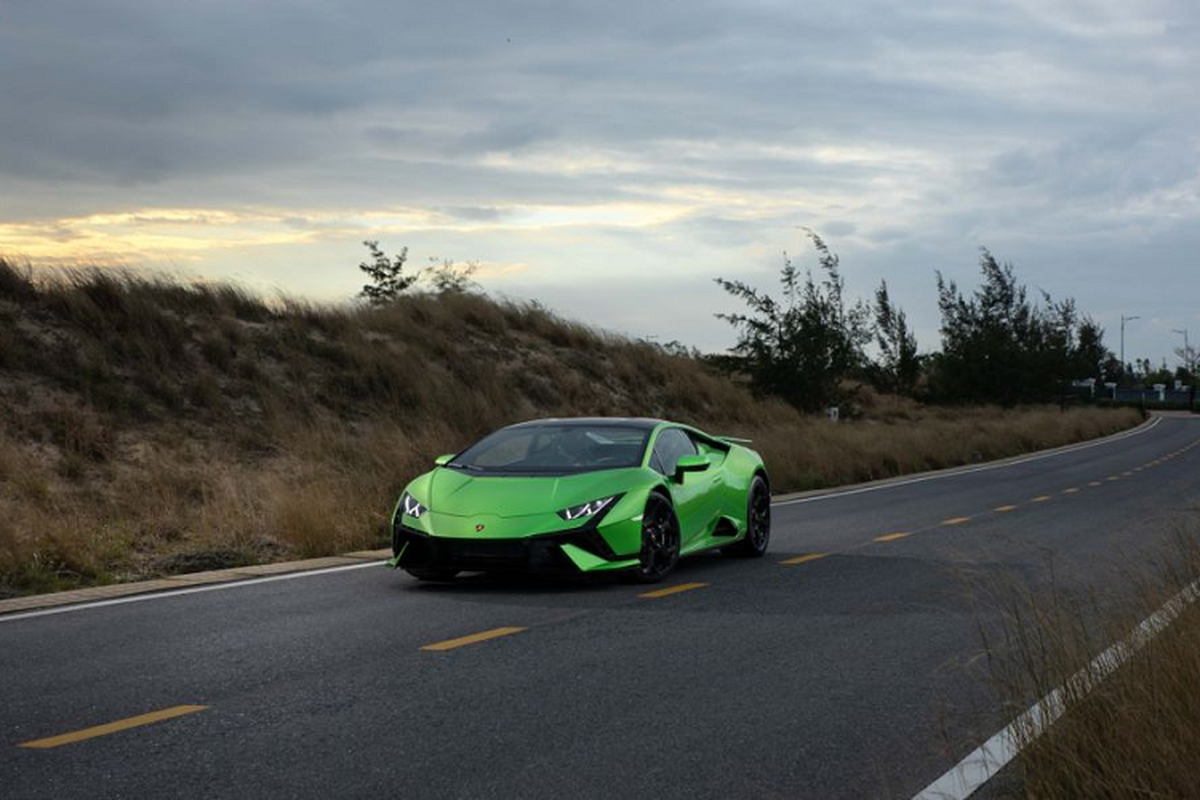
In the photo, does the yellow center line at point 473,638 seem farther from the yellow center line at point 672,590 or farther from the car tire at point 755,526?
the car tire at point 755,526

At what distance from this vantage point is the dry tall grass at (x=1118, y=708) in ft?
15.4

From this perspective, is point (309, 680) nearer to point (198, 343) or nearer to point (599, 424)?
point (599, 424)

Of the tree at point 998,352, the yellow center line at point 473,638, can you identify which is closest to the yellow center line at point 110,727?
the yellow center line at point 473,638

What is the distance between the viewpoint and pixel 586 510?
1147 cm

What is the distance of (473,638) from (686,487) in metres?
3.91

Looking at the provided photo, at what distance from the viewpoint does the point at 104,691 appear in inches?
303

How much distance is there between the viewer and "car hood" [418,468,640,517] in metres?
11.4

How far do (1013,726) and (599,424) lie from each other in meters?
7.86

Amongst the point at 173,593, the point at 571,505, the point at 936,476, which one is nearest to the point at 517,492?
the point at 571,505

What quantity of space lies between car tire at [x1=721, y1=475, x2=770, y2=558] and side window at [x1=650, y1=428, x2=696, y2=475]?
2.89 ft

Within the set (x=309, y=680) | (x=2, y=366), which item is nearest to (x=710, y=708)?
(x=309, y=680)

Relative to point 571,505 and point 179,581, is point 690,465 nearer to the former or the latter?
point 571,505

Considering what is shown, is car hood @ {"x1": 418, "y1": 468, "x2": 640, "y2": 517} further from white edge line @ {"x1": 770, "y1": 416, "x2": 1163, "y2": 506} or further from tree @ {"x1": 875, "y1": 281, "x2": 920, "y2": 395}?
tree @ {"x1": 875, "y1": 281, "x2": 920, "y2": 395}

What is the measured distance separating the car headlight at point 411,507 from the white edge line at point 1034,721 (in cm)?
594
